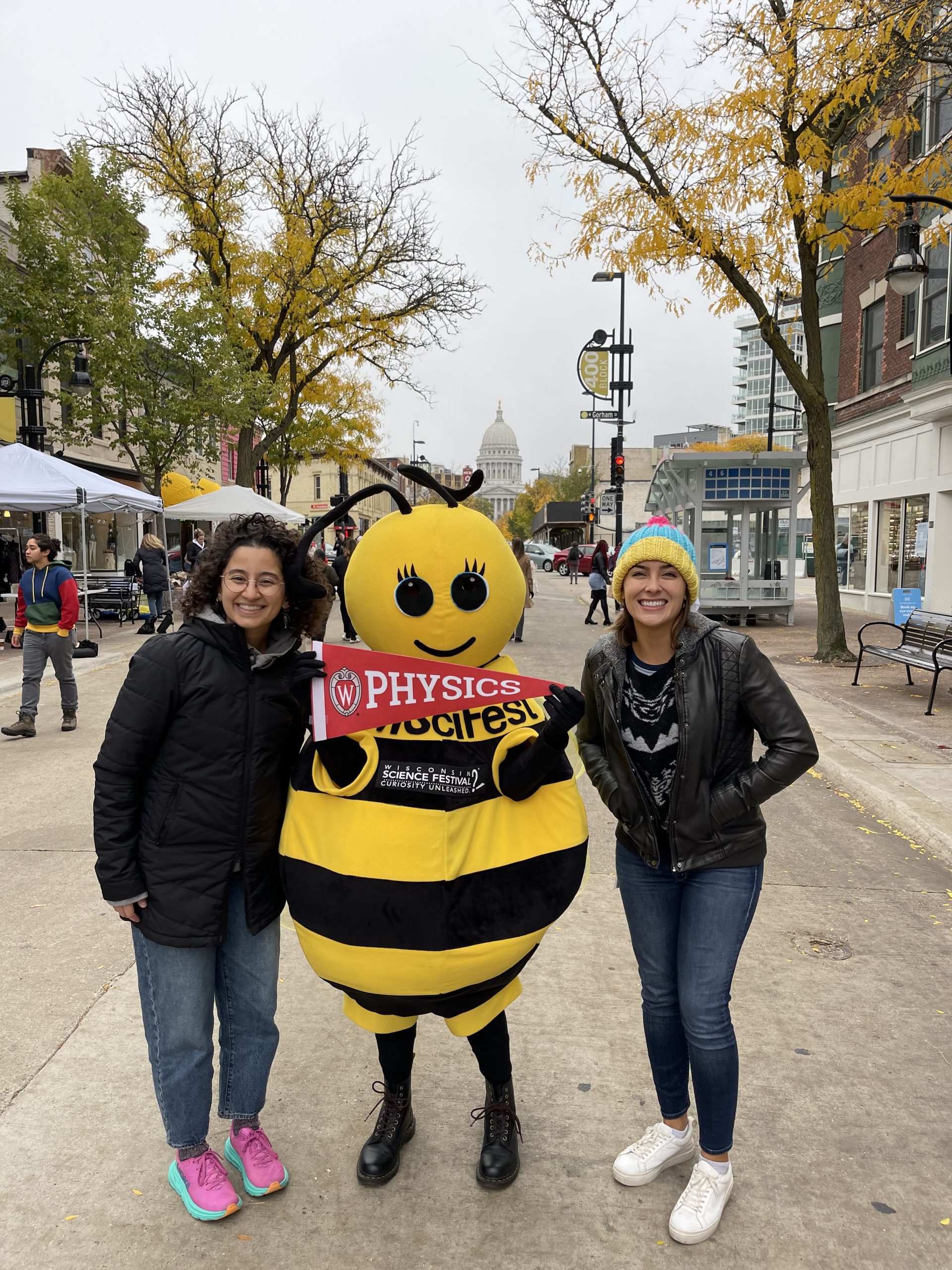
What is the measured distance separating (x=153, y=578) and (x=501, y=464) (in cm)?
15851

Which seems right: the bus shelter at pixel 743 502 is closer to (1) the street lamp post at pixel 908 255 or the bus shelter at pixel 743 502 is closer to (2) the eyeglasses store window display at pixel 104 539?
(1) the street lamp post at pixel 908 255

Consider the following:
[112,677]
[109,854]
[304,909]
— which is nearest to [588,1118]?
[304,909]

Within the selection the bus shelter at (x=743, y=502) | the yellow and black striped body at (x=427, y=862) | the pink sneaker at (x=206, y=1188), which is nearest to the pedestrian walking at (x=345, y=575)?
the yellow and black striped body at (x=427, y=862)

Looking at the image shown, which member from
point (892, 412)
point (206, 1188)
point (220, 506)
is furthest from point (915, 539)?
point (206, 1188)

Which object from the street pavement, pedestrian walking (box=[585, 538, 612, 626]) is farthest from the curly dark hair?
pedestrian walking (box=[585, 538, 612, 626])

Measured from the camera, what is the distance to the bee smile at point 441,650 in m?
2.35

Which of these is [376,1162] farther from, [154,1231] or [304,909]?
[304,909]

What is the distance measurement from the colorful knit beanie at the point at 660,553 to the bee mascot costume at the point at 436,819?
295 mm

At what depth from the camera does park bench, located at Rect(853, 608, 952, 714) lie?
356 inches

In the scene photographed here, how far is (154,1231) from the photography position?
2.30 m

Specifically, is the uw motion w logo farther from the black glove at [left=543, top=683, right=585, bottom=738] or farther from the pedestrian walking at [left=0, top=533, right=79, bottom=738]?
the pedestrian walking at [left=0, top=533, right=79, bottom=738]

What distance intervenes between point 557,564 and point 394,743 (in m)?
45.2

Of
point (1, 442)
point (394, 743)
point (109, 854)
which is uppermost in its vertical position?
point (1, 442)

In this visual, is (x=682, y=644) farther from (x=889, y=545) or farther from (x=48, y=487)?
(x=889, y=545)
